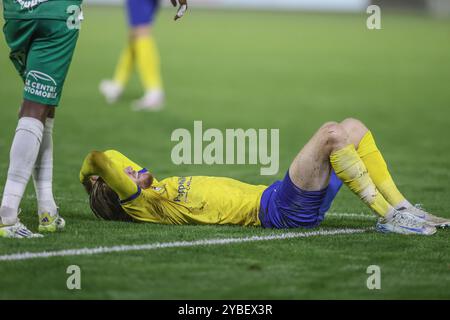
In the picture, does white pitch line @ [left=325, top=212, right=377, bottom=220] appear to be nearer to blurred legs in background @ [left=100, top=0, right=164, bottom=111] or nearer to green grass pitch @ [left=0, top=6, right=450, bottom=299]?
green grass pitch @ [left=0, top=6, right=450, bottom=299]

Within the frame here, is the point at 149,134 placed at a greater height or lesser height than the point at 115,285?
greater

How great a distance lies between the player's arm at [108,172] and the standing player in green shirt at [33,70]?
36cm

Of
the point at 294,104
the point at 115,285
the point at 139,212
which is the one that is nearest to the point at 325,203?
the point at 139,212

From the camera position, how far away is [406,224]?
6953 millimetres

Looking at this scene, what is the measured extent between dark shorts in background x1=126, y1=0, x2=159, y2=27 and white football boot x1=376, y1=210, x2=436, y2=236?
9.97 meters

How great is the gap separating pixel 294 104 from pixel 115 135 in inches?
198

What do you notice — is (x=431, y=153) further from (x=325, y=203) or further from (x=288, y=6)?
(x=288, y=6)

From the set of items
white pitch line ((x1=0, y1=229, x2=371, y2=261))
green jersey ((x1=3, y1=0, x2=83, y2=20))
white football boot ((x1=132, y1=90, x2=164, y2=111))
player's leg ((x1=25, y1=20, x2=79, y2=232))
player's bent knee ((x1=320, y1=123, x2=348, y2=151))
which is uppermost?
white football boot ((x1=132, y1=90, x2=164, y2=111))

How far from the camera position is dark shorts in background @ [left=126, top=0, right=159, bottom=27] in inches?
643

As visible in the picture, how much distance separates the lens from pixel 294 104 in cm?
1770

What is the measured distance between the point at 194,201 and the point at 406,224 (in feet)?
4.72

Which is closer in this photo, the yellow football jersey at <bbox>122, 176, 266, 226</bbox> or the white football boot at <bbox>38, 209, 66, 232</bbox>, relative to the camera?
the white football boot at <bbox>38, 209, 66, 232</bbox>

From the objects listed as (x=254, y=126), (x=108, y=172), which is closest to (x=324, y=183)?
(x=108, y=172)

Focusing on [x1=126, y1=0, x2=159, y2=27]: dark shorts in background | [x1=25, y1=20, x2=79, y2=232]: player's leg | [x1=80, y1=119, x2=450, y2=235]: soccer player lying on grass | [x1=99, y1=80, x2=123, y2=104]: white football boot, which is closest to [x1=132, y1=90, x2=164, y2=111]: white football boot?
[x1=99, y1=80, x2=123, y2=104]: white football boot
